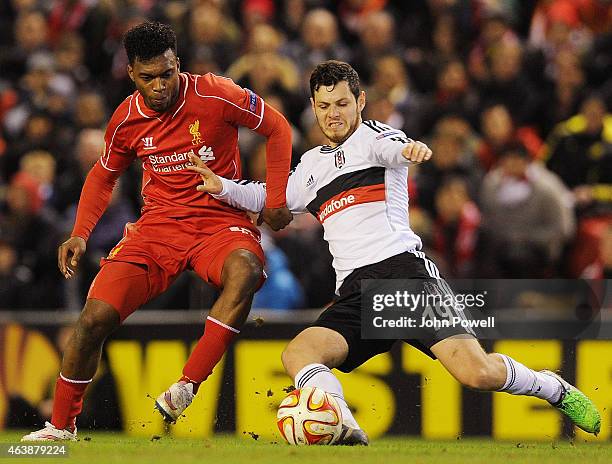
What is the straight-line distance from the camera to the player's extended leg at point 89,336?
7.55 metres

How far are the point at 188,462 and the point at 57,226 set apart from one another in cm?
557

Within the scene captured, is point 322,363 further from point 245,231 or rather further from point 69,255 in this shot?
point 69,255

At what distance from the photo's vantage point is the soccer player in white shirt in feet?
23.7

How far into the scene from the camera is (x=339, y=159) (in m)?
7.67

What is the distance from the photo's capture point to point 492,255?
36.2 ft

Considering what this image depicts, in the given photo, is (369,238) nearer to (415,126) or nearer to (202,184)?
(202,184)

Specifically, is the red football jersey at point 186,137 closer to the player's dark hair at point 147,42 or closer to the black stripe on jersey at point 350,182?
the player's dark hair at point 147,42

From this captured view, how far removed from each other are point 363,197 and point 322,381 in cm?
A: 109

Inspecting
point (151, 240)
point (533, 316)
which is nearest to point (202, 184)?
point (151, 240)

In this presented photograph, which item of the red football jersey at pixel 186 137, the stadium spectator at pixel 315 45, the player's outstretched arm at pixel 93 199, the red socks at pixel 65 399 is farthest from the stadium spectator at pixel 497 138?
the red socks at pixel 65 399

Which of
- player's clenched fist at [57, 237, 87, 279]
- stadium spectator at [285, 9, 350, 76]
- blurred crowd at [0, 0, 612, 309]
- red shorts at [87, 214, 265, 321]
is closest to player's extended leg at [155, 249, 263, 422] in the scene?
red shorts at [87, 214, 265, 321]

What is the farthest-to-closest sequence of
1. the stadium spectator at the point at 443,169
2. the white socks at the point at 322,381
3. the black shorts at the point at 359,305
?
1. the stadium spectator at the point at 443,169
2. the black shorts at the point at 359,305
3. the white socks at the point at 322,381

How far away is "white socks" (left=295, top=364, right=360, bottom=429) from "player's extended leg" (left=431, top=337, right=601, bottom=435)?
0.59 m

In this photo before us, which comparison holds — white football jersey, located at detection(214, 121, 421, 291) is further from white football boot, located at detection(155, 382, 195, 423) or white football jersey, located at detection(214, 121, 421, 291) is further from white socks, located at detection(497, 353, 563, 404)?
white football boot, located at detection(155, 382, 195, 423)
